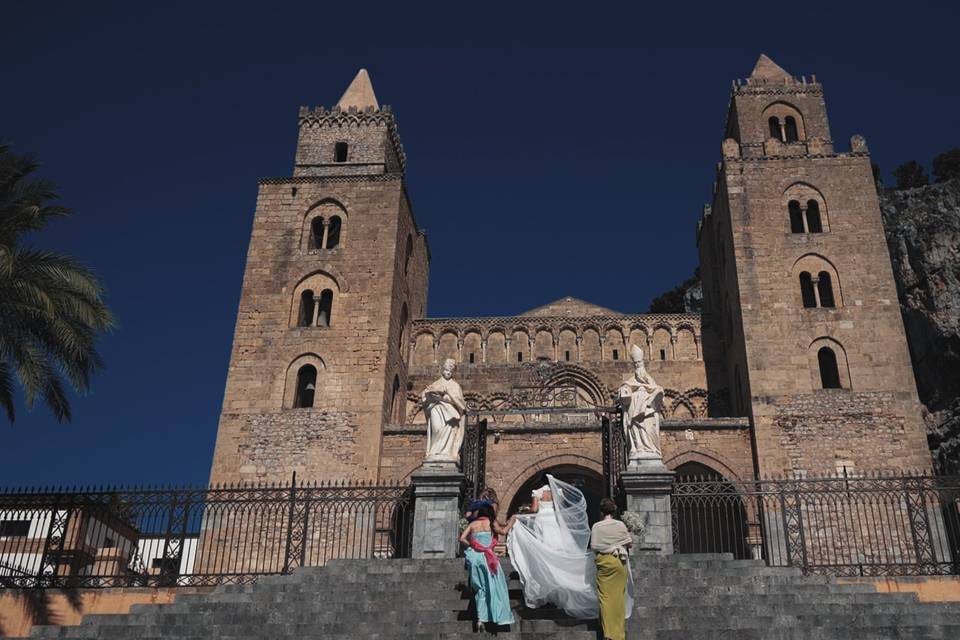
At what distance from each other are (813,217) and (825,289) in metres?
2.50

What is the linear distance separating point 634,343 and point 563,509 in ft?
66.6

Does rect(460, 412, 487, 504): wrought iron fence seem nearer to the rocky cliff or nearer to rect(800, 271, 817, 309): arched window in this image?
rect(800, 271, 817, 309): arched window

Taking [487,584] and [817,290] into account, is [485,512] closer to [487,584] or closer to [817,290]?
[487,584]

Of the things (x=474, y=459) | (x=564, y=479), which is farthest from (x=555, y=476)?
(x=474, y=459)

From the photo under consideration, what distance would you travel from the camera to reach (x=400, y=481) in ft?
76.5

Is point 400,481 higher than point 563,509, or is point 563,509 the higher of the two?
point 400,481

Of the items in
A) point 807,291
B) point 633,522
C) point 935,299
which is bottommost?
A: point 633,522

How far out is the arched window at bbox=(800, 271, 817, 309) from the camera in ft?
84.7

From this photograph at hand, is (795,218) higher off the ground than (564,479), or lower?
higher

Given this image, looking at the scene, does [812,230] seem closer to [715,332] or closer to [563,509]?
[715,332]

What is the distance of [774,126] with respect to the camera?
29.7 m

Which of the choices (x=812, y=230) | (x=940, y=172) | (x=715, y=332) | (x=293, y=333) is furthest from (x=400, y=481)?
(x=940, y=172)

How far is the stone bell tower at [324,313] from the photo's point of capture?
78.7 ft

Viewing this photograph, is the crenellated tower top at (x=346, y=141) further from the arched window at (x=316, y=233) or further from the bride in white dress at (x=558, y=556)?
the bride in white dress at (x=558, y=556)
